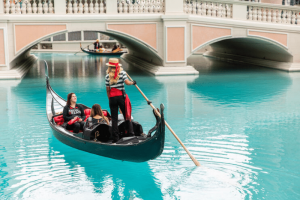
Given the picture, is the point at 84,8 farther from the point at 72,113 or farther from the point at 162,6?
A: the point at 72,113

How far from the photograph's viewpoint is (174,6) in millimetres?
13109

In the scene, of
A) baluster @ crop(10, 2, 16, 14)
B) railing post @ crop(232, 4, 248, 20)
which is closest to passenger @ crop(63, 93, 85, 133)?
baluster @ crop(10, 2, 16, 14)

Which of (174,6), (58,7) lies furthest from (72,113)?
(174,6)

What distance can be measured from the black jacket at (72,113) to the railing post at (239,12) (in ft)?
28.5

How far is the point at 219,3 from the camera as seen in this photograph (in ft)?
44.9

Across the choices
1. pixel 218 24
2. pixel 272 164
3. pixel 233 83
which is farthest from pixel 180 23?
pixel 272 164

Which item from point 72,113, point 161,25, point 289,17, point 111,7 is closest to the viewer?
point 72,113

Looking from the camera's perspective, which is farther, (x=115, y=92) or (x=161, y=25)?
(x=161, y=25)

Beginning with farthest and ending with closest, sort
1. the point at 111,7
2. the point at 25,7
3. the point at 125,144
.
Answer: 1. the point at 111,7
2. the point at 25,7
3. the point at 125,144

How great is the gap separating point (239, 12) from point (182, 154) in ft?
30.4

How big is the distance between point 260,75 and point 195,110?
5.89 m

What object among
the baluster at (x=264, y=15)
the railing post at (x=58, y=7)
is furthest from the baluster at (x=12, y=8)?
the baluster at (x=264, y=15)

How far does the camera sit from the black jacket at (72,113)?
6.24m

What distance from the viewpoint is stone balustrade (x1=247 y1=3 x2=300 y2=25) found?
1380 cm
